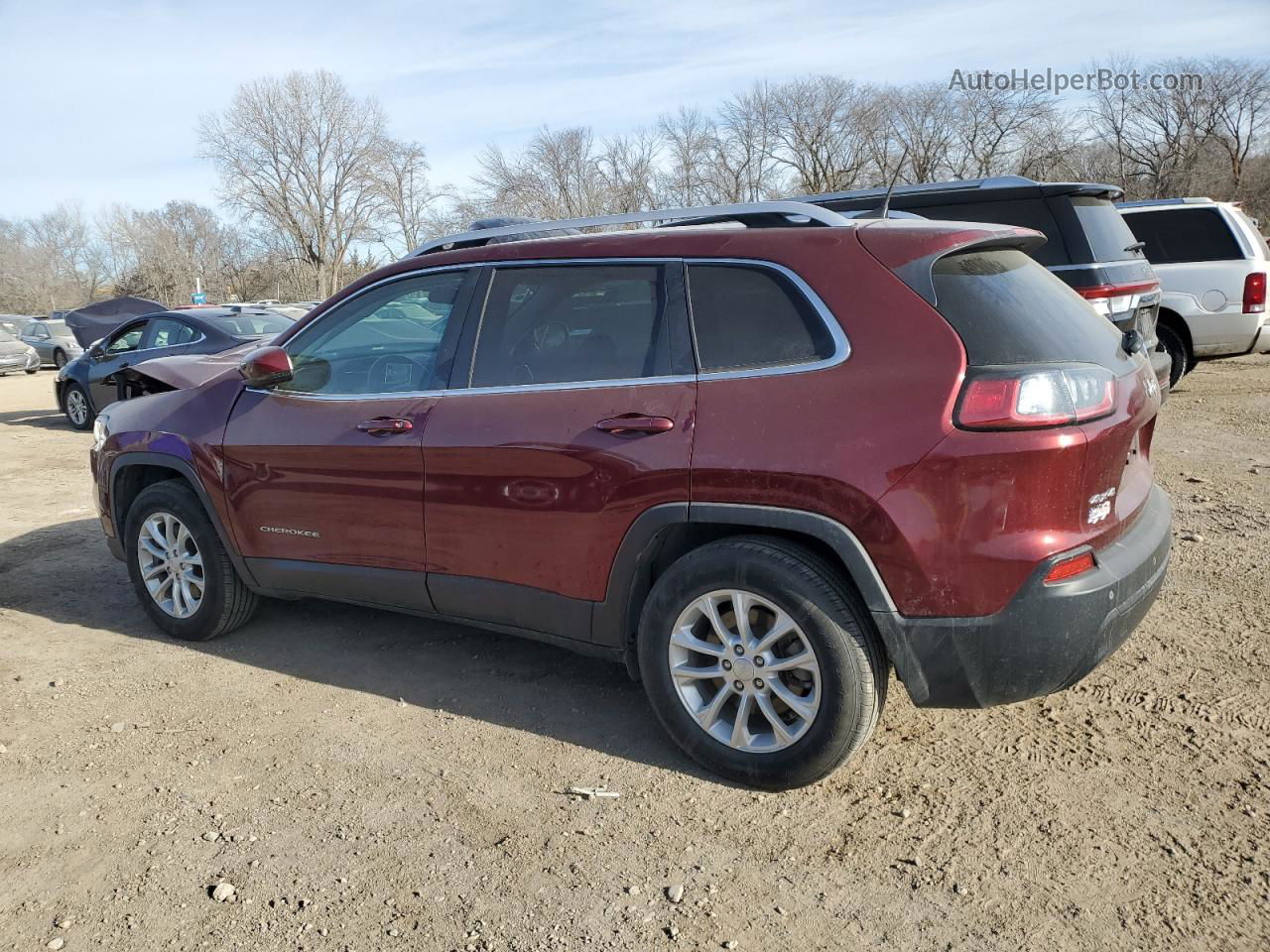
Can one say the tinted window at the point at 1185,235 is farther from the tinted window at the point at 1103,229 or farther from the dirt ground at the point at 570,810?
the dirt ground at the point at 570,810

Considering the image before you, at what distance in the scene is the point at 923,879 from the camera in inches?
108

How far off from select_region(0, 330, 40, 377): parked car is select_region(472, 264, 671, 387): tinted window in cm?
2666

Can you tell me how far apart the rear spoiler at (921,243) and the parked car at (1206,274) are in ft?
28.3

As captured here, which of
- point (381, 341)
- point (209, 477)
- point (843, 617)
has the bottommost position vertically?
point (843, 617)

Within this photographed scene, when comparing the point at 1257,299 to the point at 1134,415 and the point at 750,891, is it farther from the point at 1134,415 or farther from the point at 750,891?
the point at 750,891

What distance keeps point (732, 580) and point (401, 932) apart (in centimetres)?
135

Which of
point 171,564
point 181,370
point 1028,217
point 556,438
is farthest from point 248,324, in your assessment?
point 556,438

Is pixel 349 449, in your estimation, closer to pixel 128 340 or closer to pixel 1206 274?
pixel 1206 274

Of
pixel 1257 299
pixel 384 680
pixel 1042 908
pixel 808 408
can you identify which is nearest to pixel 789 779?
pixel 1042 908

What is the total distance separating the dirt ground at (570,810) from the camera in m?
2.63

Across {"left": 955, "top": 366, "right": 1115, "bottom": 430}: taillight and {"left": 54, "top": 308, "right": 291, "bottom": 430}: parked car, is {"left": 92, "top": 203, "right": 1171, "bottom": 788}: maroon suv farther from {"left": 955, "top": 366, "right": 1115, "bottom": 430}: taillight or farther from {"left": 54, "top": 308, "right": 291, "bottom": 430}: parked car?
{"left": 54, "top": 308, "right": 291, "bottom": 430}: parked car

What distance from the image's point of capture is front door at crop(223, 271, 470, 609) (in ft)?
12.8

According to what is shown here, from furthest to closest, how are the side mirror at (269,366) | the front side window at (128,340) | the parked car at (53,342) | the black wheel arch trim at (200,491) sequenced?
the parked car at (53,342) → the front side window at (128,340) → the black wheel arch trim at (200,491) → the side mirror at (269,366)

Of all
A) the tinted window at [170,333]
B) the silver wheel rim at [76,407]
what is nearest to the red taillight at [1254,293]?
the tinted window at [170,333]
